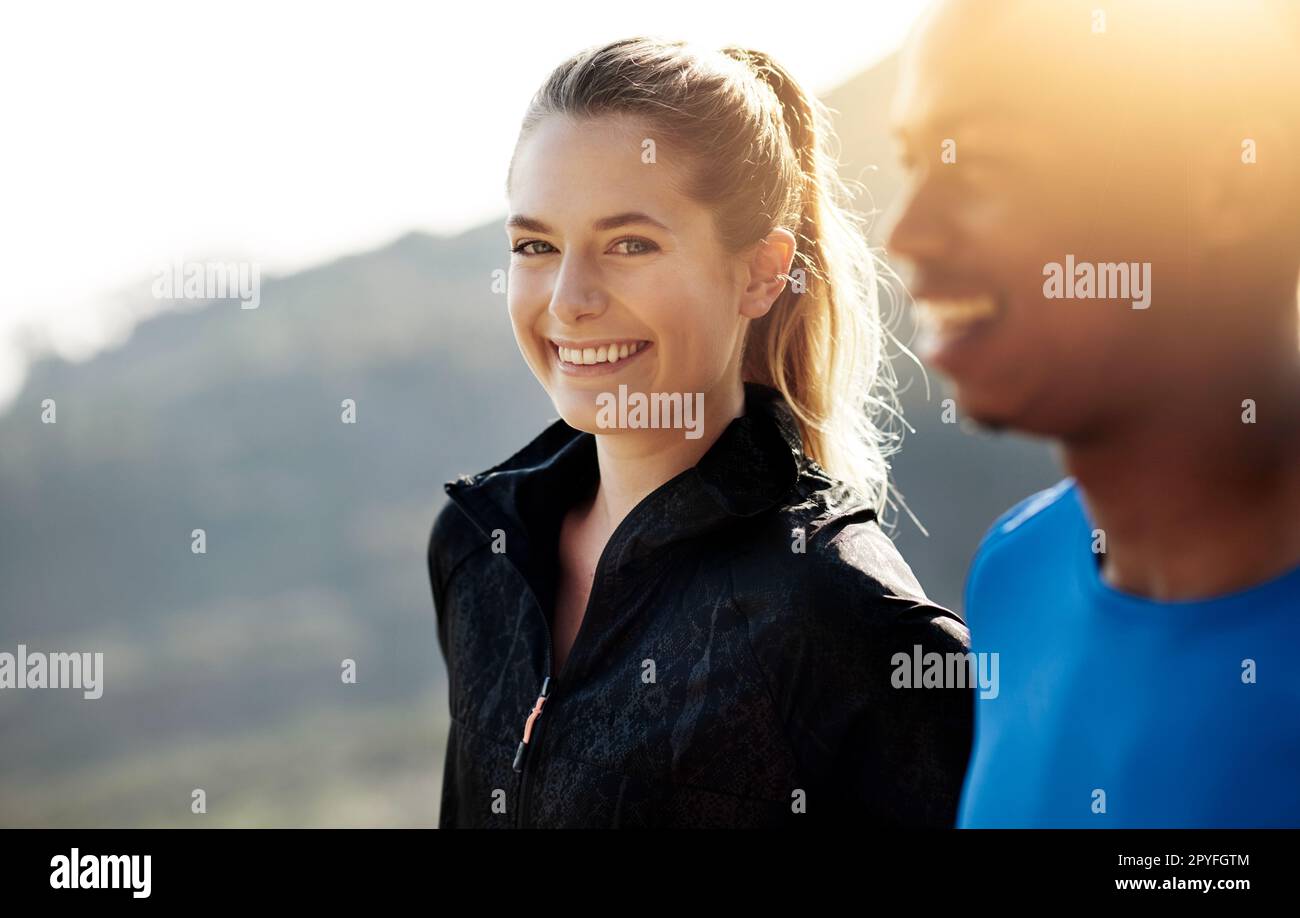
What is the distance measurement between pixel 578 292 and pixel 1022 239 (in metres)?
0.86

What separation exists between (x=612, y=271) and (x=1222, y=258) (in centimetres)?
90

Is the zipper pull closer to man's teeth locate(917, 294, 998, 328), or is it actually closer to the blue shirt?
the blue shirt

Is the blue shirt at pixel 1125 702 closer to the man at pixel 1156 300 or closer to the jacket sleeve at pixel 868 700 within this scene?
the man at pixel 1156 300

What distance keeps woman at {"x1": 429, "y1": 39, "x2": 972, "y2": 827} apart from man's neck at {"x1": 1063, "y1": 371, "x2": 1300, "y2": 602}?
0.62 meters

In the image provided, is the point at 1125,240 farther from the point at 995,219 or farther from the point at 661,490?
the point at 661,490

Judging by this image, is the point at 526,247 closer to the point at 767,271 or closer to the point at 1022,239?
the point at 767,271

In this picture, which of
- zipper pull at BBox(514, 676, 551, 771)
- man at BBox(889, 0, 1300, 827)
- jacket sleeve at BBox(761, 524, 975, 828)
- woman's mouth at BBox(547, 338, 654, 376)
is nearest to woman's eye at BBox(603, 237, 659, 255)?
woman's mouth at BBox(547, 338, 654, 376)

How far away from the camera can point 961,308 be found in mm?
651

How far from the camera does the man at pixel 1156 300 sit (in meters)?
0.65

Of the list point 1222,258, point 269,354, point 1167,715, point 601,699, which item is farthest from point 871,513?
point 269,354

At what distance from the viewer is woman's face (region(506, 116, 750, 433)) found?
4.83 feet

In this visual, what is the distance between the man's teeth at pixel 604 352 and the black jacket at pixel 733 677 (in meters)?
0.16

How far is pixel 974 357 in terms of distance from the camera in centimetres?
64

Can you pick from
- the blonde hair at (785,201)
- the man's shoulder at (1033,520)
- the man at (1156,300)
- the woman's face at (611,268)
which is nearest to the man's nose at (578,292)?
the woman's face at (611,268)
